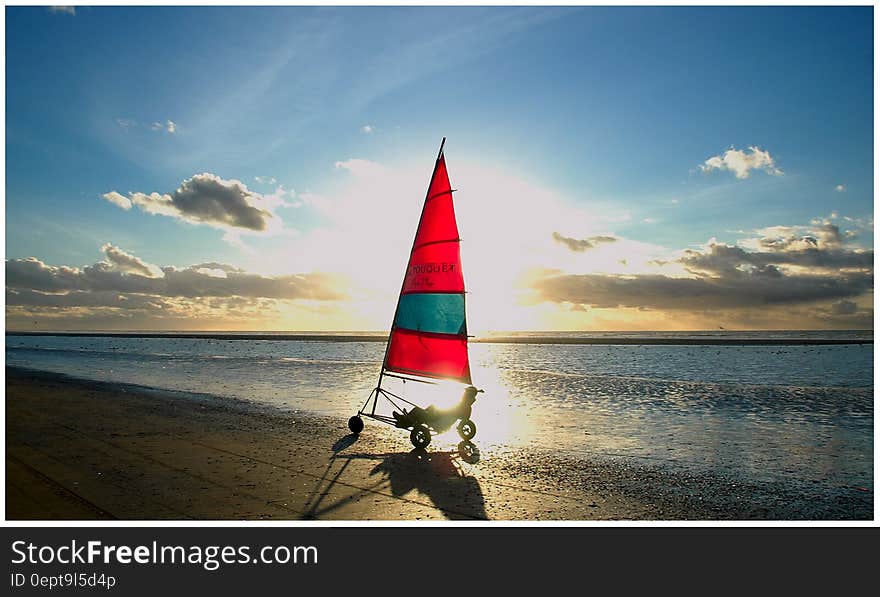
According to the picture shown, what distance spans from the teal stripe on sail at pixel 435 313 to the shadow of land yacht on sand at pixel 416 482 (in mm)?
3353

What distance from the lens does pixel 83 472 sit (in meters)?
10.7

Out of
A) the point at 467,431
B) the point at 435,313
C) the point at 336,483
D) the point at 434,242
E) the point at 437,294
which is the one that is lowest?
the point at 336,483

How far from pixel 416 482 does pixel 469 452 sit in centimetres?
322

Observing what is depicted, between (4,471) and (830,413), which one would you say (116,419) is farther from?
(830,413)

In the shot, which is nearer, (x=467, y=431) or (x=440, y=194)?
(x=440, y=194)

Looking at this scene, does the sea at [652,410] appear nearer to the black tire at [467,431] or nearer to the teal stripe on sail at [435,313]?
the black tire at [467,431]

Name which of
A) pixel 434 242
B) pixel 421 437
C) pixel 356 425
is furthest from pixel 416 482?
pixel 434 242

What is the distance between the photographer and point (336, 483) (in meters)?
10.6

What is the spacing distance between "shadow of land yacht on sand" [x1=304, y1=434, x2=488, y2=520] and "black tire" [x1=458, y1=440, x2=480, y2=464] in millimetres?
183

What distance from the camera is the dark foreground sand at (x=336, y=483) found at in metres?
9.05

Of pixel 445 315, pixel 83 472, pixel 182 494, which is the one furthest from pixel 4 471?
→ pixel 445 315

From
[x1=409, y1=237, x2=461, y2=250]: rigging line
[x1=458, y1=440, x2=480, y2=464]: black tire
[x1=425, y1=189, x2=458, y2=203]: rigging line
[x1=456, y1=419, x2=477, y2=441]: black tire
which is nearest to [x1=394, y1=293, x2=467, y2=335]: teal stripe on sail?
[x1=409, y1=237, x2=461, y2=250]: rigging line

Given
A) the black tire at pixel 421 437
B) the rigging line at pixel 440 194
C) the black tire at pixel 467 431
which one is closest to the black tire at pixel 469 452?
the black tire at pixel 467 431

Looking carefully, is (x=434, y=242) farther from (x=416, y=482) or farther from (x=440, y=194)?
(x=416, y=482)
